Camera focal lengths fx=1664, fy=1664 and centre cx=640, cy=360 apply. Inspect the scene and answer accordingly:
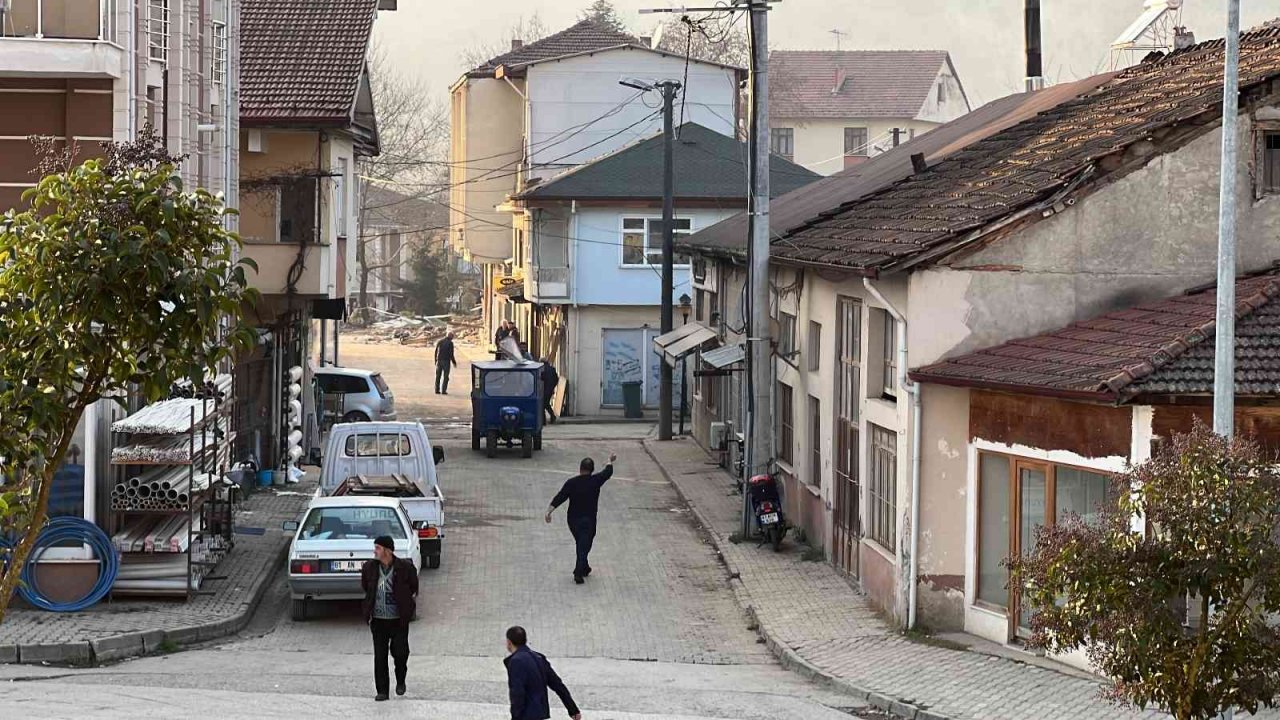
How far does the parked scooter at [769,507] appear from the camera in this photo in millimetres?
23391

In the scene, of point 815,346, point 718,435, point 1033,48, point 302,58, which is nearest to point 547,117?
point 302,58

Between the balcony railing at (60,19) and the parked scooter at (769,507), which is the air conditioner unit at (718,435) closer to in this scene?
the parked scooter at (769,507)

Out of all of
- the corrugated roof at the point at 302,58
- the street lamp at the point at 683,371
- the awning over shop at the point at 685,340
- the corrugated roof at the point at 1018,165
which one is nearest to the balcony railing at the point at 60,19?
the corrugated roof at the point at 1018,165

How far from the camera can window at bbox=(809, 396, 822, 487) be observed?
23875 mm

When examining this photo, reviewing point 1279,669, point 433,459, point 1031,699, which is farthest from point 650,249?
point 1279,669

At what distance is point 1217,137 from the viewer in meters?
17.8

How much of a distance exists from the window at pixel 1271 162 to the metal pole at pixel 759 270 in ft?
24.3

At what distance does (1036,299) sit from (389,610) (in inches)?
303

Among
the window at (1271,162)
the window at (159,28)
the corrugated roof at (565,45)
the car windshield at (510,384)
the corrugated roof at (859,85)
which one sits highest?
the corrugated roof at (859,85)

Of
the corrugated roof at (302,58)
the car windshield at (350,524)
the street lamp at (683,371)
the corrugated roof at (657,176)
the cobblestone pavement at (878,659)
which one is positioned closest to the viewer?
the cobblestone pavement at (878,659)

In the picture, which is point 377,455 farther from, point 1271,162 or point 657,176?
point 657,176

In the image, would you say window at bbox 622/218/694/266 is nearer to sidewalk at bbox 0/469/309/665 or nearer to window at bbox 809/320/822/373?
window at bbox 809/320/822/373

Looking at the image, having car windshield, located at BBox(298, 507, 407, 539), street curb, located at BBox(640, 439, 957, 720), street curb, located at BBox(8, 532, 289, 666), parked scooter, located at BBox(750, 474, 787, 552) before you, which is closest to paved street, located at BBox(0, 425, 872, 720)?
street curb, located at BBox(640, 439, 957, 720)

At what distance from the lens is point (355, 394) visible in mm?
37312
